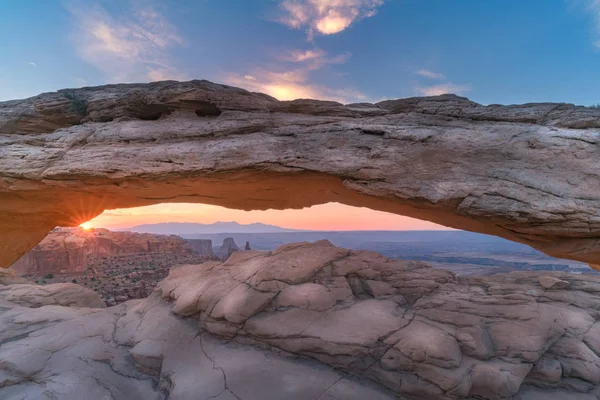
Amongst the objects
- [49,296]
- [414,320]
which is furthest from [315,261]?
[49,296]

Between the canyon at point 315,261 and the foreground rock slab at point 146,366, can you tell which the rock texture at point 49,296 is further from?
the foreground rock slab at point 146,366

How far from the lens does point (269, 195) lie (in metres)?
8.82

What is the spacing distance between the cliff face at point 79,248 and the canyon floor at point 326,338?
36545 millimetres

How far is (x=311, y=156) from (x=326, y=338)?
13.5 ft

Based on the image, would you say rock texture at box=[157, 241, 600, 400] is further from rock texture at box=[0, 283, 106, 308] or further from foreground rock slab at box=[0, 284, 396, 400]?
rock texture at box=[0, 283, 106, 308]

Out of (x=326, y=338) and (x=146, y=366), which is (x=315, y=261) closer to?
(x=326, y=338)

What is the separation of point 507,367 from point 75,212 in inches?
525

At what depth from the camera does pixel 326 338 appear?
5.22m

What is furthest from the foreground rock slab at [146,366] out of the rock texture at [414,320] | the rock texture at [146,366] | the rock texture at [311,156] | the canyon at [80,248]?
the canyon at [80,248]

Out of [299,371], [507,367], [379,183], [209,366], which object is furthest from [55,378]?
[507,367]

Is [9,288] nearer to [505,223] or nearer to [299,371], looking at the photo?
[299,371]

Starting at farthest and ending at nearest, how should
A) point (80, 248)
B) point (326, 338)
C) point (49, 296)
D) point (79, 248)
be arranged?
point (80, 248)
point (79, 248)
point (49, 296)
point (326, 338)

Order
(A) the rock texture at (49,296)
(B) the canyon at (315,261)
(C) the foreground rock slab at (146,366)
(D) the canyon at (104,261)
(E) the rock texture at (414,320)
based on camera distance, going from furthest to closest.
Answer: (D) the canyon at (104,261)
(A) the rock texture at (49,296)
(B) the canyon at (315,261)
(C) the foreground rock slab at (146,366)
(E) the rock texture at (414,320)

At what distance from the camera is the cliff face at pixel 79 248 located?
3494 centimetres
